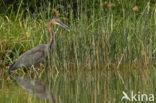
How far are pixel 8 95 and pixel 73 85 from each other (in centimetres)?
118

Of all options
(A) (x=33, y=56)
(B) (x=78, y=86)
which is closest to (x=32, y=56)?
(A) (x=33, y=56)

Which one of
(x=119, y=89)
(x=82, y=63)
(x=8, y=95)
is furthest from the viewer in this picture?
(x=82, y=63)

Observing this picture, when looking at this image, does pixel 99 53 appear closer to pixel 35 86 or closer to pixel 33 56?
pixel 33 56

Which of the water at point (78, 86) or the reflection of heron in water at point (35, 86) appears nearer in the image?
the water at point (78, 86)

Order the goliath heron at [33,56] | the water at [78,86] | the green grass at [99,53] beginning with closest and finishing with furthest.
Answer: the water at [78,86]
the green grass at [99,53]
the goliath heron at [33,56]

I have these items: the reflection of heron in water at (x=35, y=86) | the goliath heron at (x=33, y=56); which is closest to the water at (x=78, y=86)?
the reflection of heron in water at (x=35, y=86)

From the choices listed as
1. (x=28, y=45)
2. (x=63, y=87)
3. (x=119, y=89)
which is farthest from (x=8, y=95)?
(x=28, y=45)

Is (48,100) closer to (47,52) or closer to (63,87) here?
(63,87)

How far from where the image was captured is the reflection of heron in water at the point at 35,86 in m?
5.57

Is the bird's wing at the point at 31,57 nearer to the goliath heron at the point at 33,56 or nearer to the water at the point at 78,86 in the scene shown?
the goliath heron at the point at 33,56

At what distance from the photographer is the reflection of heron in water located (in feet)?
18.3

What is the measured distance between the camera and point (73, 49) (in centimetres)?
796

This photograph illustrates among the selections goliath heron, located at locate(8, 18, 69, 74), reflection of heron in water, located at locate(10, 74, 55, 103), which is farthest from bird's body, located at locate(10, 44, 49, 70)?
reflection of heron in water, located at locate(10, 74, 55, 103)

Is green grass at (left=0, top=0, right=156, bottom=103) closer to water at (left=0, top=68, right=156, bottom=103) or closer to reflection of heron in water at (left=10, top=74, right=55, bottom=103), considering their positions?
water at (left=0, top=68, right=156, bottom=103)
